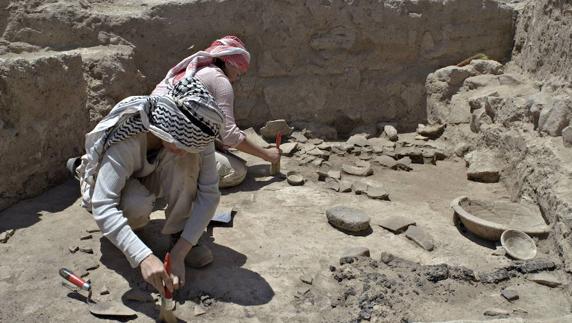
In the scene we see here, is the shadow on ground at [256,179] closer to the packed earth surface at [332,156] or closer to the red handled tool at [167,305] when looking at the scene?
the packed earth surface at [332,156]

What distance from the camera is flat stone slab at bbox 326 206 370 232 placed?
12.7ft

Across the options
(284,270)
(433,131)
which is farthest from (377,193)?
(433,131)

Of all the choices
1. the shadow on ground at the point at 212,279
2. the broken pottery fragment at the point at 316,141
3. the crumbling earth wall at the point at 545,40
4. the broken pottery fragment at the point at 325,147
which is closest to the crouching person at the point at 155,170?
the shadow on ground at the point at 212,279

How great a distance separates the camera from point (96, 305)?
9.56 ft

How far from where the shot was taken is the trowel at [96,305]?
285 cm

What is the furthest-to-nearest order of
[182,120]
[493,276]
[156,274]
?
[493,276], [182,120], [156,274]

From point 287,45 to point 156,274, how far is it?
12.1 feet

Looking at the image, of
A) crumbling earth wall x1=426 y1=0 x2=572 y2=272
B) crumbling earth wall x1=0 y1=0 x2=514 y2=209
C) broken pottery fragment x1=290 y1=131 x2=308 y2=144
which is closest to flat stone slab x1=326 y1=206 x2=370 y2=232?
crumbling earth wall x1=426 y1=0 x2=572 y2=272

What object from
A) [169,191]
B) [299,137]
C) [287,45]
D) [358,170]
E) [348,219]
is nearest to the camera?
[169,191]

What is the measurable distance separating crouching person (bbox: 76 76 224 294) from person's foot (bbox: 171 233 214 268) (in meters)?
0.01

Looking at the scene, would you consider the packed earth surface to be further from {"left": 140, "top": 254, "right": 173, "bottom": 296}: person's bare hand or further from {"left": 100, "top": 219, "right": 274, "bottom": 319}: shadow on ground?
{"left": 140, "top": 254, "right": 173, "bottom": 296}: person's bare hand

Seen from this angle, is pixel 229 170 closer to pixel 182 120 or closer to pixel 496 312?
pixel 182 120

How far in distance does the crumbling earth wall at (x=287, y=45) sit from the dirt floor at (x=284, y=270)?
49.1 inches

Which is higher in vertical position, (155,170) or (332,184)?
(155,170)
